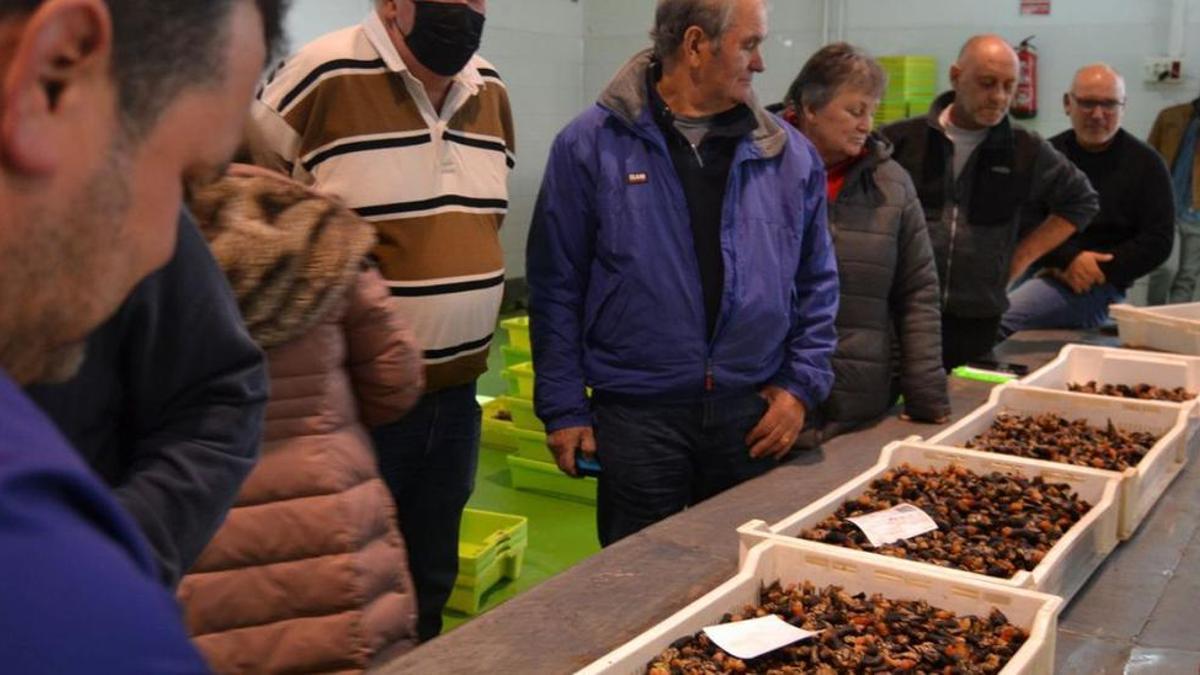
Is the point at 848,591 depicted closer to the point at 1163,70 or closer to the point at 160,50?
the point at 160,50

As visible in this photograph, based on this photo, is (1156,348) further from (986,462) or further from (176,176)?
(176,176)

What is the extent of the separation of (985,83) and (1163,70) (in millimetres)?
3853

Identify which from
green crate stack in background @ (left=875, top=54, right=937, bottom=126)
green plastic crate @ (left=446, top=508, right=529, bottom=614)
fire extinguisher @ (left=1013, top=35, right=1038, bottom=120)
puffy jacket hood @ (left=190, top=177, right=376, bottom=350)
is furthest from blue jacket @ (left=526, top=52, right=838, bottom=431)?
fire extinguisher @ (left=1013, top=35, right=1038, bottom=120)

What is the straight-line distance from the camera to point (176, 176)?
54 centimetres

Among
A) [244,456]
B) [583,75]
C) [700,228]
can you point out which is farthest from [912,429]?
[583,75]

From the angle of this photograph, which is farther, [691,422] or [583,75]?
[583,75]

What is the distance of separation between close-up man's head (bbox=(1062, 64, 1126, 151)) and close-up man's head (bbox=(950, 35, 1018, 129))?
80cm

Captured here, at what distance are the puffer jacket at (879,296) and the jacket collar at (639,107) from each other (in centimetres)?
39

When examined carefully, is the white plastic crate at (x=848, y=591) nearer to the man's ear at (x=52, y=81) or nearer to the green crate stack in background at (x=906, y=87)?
the man's ear at (x=52, y=81)

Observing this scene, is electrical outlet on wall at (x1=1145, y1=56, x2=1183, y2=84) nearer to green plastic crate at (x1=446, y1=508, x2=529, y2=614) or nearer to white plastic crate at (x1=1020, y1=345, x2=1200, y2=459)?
white plastic crate at (x1=1020, y1=345, x2=1200, y2=459)

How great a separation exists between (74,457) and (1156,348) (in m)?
3.66

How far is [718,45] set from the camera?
2.40m

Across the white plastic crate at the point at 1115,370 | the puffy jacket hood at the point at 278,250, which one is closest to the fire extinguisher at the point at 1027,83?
the white plastic crate at the point at 1115,370

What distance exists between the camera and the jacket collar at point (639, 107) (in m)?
2.40
